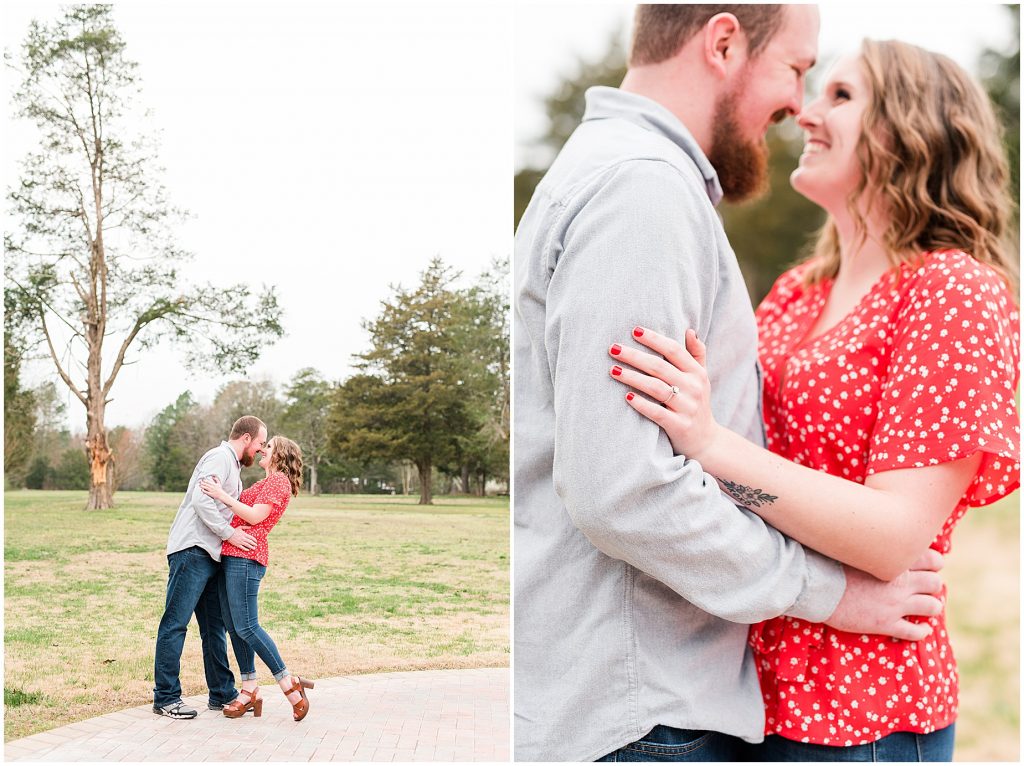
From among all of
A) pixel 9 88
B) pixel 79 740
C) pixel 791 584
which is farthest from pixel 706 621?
pixel 9 88

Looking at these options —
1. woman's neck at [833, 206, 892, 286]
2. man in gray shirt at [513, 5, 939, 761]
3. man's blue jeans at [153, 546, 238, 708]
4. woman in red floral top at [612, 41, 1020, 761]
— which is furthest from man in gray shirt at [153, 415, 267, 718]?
woman's neck at [833, 206, 892, 286]

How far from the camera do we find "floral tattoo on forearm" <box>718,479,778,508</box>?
1.16 meters

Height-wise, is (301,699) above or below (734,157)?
below

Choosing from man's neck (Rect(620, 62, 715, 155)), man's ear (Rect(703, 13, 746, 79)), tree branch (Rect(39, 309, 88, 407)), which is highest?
man's ear (Rect(703, 13, 746, 79))

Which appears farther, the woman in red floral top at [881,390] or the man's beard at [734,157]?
the man's beard at [734,157]

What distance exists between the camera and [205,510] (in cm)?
177

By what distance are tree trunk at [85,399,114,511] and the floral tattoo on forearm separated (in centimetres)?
128

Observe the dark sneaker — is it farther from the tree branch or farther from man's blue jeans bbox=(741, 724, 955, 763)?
man's blue jeans bbox=(741, 724, 955, 763)

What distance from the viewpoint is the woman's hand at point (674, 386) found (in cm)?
104

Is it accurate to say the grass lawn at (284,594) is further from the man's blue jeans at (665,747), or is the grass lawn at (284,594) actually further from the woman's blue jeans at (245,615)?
the man's blue jeans at (665,747)

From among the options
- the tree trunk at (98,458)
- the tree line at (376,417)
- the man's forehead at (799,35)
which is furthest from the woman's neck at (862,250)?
the tree trunk at (98,458)

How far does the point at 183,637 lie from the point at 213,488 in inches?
12.3

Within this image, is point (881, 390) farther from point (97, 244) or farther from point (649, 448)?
point (97, 244)

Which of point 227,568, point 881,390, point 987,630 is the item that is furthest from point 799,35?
point 987,630
